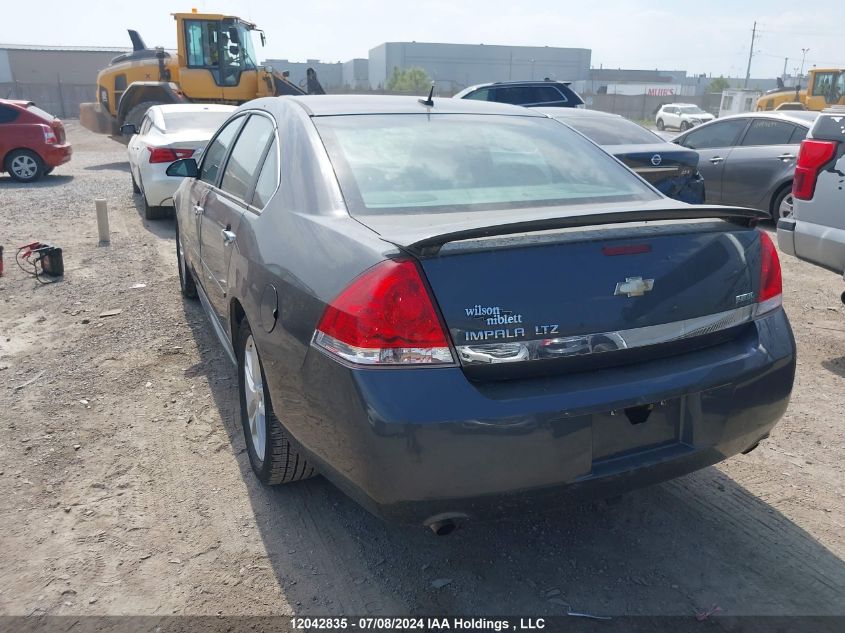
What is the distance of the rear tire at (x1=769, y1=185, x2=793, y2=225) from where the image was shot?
893cm

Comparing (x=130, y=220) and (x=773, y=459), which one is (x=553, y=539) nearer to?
(x=773, y=459)

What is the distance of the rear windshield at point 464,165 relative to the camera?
2906 millimetres

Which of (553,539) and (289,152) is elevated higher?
(289,152)

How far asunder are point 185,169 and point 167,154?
462cm

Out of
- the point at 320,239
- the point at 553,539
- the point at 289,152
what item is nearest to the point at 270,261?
the point at 320,239

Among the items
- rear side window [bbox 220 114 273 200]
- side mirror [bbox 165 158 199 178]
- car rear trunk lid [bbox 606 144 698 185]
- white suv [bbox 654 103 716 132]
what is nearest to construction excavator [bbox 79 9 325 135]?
car rear trunk lid [bbox 606 144 698 185]

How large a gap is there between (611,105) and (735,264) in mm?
61632

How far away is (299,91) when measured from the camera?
56.9 feet

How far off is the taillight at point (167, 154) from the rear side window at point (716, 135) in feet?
23.2

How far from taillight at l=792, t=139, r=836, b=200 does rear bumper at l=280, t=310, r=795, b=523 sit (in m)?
3.06

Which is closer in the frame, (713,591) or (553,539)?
(713,591)

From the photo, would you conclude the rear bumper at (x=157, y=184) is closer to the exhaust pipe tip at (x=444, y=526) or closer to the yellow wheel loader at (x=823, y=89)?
the exhaust pipe tip at (x=444, y=526)

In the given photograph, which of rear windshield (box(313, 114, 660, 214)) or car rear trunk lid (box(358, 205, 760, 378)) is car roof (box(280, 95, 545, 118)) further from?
car rear trunk lid (box(358, 205, 760, 378))

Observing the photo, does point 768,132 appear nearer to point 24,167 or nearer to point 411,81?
point 24,167
